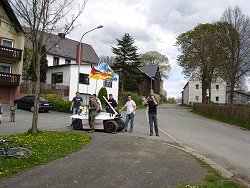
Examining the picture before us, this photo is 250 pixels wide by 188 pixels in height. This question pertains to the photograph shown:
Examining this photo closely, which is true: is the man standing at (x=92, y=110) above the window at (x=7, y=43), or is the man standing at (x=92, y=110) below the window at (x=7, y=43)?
below

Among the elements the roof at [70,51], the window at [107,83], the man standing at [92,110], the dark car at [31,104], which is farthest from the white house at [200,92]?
the man standing at [92,110]

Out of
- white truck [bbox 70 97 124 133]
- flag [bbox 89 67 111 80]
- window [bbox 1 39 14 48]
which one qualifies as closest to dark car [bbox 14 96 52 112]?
window [bbox 1 39 14 48]

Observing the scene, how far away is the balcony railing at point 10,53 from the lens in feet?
116

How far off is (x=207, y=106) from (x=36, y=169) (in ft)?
106

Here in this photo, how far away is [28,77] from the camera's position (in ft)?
149

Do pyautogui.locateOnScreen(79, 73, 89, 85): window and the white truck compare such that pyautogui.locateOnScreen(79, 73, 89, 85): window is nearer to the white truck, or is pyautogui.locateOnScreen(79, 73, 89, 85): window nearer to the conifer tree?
the conifer tree

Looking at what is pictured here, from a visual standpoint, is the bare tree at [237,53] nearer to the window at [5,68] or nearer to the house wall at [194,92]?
the window at [5,68]

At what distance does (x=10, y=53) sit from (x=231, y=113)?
2283 centimetres

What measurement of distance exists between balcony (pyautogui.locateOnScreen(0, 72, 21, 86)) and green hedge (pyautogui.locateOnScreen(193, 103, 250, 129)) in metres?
20.6

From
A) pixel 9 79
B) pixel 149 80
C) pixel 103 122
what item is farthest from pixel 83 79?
pixel 149 80

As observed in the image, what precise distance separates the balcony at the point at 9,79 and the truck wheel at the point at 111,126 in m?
22.9

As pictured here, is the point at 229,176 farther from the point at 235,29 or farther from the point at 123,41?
the point at 123,41

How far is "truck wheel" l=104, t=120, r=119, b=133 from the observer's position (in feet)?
50.7

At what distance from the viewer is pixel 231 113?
1185 inches
